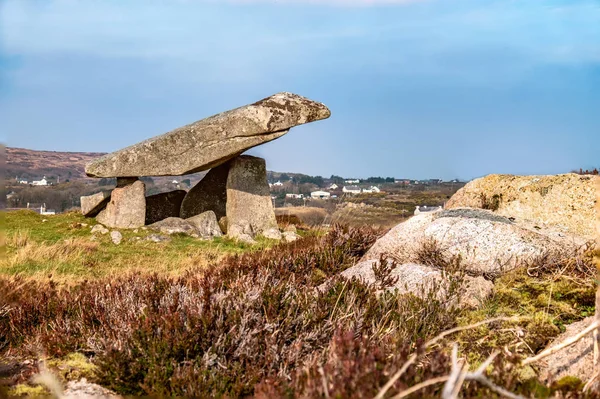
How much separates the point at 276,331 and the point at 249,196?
1368cm

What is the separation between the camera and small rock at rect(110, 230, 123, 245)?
16.0m

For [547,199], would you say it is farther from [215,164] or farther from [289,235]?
[215,164]

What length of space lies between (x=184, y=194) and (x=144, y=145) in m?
3.20

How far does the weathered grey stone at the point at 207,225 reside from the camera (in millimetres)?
17391

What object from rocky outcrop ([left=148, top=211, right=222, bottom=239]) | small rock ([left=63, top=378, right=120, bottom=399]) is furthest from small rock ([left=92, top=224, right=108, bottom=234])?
small rock ([left=63, top=378, right=120, bottom=399])

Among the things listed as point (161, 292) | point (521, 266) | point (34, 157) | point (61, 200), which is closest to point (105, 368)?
point (161, 292)

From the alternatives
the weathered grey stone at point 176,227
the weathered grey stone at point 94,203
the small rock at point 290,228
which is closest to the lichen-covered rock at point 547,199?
the small rock at point 290,228

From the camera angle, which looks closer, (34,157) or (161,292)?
(161,292)

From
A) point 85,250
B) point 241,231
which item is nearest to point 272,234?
point 241,231

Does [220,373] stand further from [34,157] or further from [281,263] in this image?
[34,157]

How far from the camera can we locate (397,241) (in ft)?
28.2

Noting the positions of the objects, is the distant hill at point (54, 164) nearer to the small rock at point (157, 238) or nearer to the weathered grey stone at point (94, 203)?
the weathered grey stone at point (94, 203)

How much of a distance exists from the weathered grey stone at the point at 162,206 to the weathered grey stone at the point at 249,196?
9.03 ft

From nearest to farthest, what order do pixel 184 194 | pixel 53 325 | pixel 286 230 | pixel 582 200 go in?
1. pixel 53 325
2. pixel 582 200
3. pixel 286 230
4. pixel 184 194
